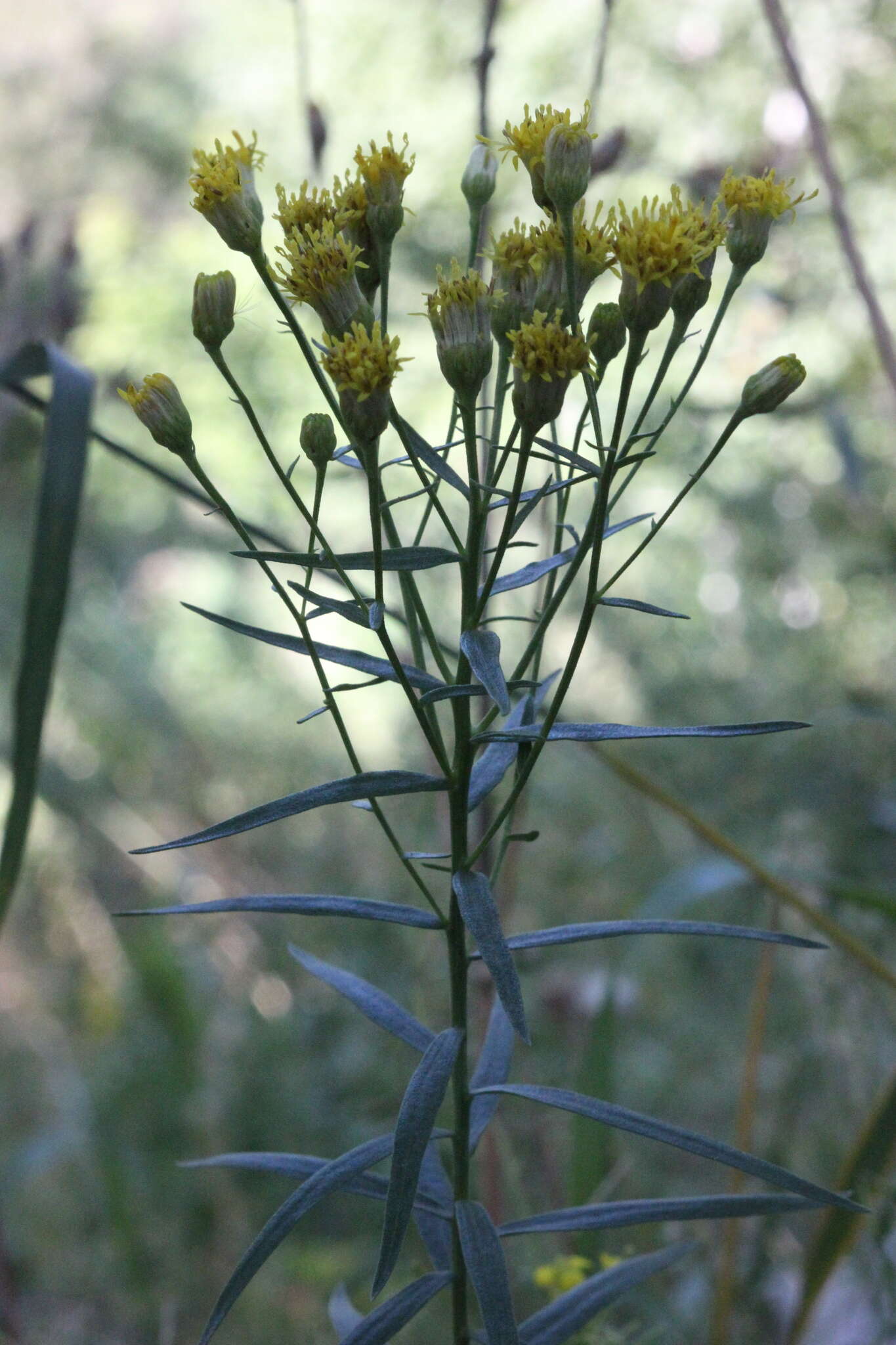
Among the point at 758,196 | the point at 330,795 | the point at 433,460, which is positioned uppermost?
the point at 758,196

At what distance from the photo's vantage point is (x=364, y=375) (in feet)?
1.16

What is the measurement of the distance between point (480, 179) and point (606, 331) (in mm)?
113

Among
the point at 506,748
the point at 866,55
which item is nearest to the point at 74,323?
the point at 506,748

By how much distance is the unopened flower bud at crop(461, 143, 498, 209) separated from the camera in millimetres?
461

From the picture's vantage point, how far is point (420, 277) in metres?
2.35

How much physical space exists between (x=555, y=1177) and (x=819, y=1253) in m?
0.54

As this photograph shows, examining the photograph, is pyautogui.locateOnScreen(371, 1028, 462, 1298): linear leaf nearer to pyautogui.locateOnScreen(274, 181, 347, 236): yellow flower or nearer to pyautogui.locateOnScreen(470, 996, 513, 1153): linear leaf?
pyautogui.locateOnScreen(470, 996, 513, 1153): linear leaf

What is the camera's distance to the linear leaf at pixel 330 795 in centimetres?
37

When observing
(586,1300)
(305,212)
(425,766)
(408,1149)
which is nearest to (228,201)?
(305,212)

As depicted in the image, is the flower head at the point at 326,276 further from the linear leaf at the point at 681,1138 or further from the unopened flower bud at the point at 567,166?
the linear leaf at the point at 681,1138

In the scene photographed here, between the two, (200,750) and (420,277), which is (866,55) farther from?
(200,750)

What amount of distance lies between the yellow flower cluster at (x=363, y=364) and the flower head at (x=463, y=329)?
31 mm

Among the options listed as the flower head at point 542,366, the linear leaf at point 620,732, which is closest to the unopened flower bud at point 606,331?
the flower head at point 542,366

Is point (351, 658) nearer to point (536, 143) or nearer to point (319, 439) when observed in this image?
point (319, 439)
